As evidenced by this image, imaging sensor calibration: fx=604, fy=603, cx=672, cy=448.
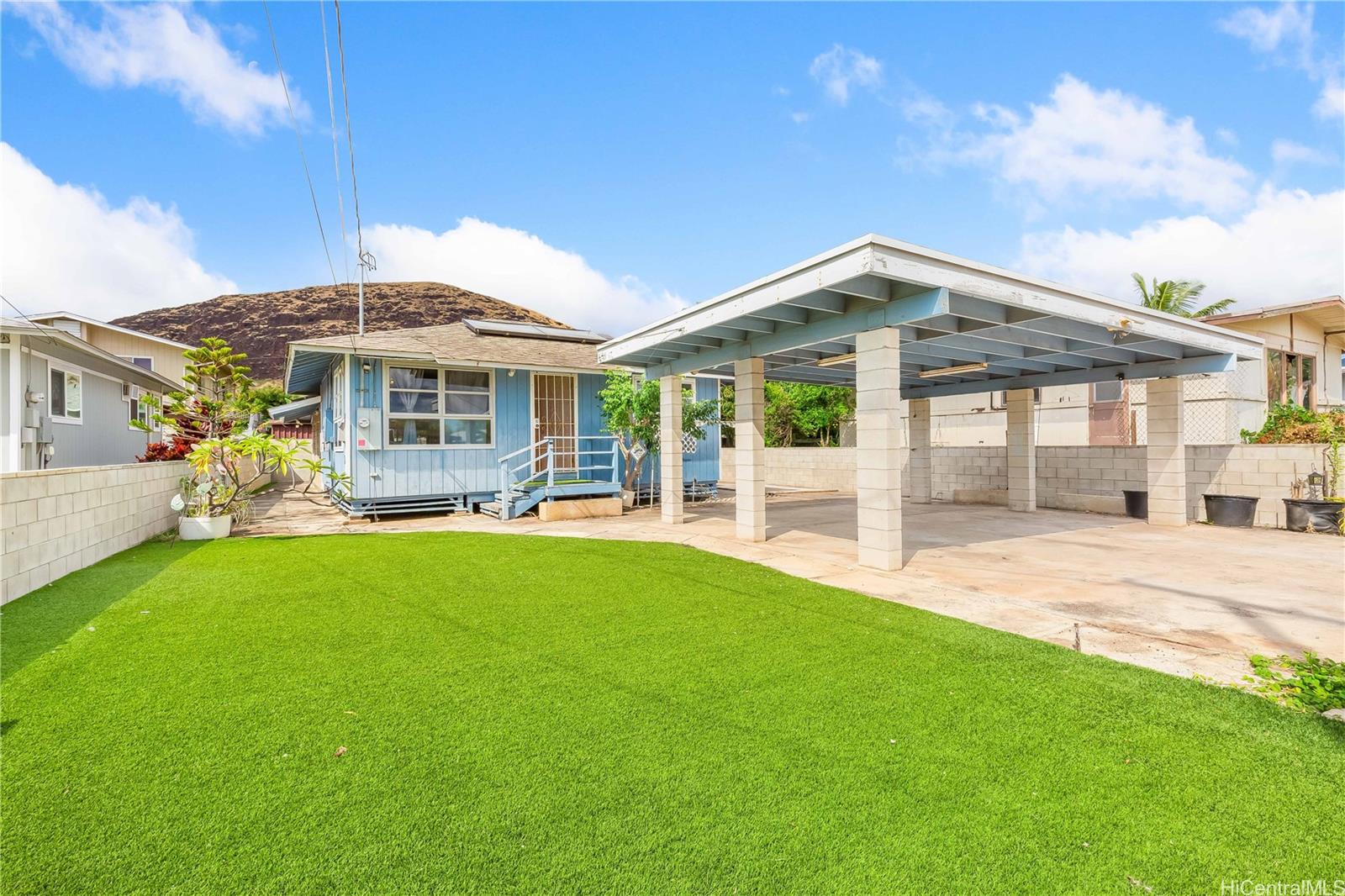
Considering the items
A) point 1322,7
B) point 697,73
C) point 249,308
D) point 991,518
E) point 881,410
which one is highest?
point 249,308

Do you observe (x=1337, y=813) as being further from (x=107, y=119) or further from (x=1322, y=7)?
(x=107, y=119)

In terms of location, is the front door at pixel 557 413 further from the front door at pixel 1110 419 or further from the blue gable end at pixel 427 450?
the front door at pixel 1110 419

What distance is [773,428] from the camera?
24.2 m

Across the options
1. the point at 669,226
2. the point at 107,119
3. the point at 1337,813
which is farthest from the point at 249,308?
the point at 1337,813

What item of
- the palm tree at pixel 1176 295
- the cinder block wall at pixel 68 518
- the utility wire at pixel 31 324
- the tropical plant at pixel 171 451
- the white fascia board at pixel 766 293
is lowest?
the cinder block wall at pixel 68 518

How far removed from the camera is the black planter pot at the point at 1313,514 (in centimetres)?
844

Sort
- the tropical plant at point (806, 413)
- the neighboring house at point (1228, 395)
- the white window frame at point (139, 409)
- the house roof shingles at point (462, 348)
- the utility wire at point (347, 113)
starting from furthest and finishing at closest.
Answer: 1. the tropical plant at point (806, 413)
2. the white window frame at point (139, 409)
3. the neighboring house at point (1228, 395)
4. the house roof shingles at point (462, 348)
5. the utility wire at point (347, 113)

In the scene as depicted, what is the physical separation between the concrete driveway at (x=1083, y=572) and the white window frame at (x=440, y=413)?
134 centimetres

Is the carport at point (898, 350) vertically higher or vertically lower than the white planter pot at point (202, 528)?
higher

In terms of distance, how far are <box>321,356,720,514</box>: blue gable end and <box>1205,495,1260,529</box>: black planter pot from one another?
32.0ft

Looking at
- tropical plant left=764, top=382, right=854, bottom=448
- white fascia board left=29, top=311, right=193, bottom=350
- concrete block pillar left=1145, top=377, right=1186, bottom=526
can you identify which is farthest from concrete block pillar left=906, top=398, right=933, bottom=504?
white fascia board left=29, top=311, right=193, bottom=350

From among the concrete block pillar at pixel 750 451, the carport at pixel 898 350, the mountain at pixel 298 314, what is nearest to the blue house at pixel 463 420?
the carport at pixel 898 350

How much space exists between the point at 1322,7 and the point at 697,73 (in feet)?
30.0

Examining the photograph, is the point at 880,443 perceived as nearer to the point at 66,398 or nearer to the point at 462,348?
the point at 462,348
